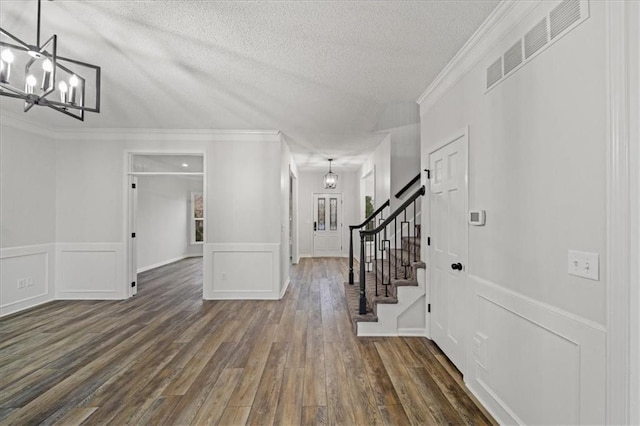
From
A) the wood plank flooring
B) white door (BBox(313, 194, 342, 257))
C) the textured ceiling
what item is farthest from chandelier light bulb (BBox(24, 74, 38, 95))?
white door (BBox(313, 194, 342, 257))

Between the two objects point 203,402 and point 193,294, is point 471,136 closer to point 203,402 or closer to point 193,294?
point 203,402

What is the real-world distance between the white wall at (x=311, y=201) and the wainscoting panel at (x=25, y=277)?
20.7ft

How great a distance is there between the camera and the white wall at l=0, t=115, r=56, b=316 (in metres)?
4.30

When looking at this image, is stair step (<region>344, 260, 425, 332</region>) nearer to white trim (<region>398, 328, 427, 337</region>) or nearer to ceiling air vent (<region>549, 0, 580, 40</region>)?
white trim (<region>398, 328, 427, 337</region>)

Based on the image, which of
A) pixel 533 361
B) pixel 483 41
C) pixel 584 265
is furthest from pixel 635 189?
pixel 483 41

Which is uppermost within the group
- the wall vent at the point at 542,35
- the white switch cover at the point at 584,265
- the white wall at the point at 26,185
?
the wall vent at the point at 542,35

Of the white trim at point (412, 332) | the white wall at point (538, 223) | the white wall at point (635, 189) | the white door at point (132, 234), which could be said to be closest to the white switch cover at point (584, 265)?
the white wall at point (538, 223)

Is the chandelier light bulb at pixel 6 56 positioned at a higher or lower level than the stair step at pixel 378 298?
higher

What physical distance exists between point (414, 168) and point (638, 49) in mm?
4279

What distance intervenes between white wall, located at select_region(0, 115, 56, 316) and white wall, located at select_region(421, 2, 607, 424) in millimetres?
5754

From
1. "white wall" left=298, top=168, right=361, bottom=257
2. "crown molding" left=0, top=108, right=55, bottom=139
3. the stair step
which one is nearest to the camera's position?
the stair step

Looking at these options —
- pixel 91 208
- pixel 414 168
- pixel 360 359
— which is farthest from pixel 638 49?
pixel 91 208

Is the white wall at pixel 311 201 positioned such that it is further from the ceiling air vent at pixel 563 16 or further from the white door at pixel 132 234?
the ceiling air vent at pixel 563 16

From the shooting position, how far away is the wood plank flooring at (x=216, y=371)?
2.18 m
